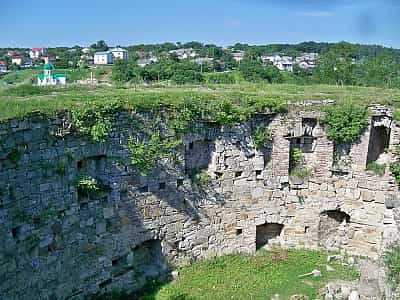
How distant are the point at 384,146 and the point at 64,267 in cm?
985

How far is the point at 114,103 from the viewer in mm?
10320

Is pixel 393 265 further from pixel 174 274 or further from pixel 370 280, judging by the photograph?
pixel 174 274

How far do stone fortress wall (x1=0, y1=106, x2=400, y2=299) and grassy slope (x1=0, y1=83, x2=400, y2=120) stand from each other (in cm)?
35

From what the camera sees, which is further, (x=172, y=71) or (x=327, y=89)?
(x=172, y=71)

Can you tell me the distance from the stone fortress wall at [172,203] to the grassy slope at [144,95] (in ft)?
1.15

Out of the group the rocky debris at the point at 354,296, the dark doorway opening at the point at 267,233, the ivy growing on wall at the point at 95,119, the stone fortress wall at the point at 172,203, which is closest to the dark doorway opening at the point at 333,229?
the stone fortress wall at the point at 172,203

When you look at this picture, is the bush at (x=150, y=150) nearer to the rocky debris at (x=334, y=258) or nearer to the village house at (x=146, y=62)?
the rocky debris at (x=334, y=258)

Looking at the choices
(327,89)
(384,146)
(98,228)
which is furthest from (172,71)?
(98,228)

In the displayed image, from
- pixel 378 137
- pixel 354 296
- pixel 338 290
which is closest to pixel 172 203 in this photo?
pixel 338 290

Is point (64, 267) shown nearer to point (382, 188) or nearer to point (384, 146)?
point (382, 188)

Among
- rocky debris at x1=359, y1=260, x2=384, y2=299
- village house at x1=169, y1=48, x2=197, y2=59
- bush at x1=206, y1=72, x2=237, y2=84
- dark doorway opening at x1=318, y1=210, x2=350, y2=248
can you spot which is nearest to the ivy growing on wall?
dark doorway opening at x1=318, y1=210, x2=350, y2=248

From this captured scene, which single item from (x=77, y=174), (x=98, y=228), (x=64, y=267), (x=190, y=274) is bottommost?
(x=190, y=274)

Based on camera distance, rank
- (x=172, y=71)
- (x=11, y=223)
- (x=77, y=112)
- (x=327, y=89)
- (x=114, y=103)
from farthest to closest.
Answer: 1. (x=172, y=71)
2. (x=327, y=89)
3. (x=114, y=103)
4. (x=77, y=112)
5. (x=11, y=223)

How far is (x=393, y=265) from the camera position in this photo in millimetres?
9742
